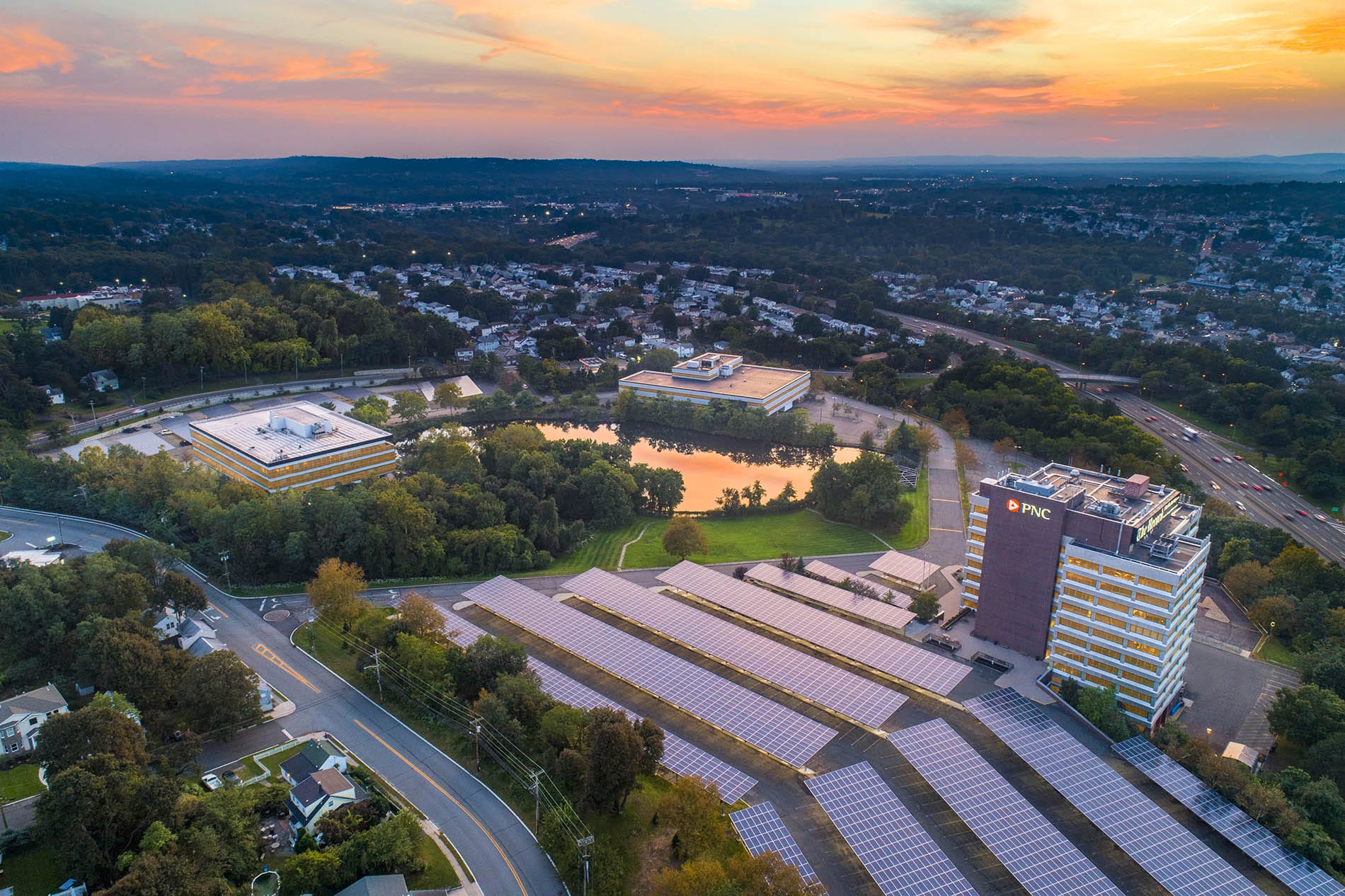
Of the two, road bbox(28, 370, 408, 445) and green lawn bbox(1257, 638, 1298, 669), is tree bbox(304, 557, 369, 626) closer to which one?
road bbox(28, 370, 408, 445)

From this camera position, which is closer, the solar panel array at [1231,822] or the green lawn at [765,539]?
the solar panel array at [1231,822]

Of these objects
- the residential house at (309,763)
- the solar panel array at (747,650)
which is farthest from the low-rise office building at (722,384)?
the residential house at (309,763)

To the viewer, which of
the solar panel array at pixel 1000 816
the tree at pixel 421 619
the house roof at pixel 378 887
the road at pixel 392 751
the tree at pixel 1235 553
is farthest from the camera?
the tree at pixel 1235 553

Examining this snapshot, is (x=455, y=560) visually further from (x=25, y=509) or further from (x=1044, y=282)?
(x=1044, y=282)

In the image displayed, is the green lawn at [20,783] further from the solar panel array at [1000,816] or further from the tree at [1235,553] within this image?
the tree at [1235,553]

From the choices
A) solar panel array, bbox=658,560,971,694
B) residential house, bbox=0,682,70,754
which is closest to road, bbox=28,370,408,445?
residential house, bbox=0,682,70,754

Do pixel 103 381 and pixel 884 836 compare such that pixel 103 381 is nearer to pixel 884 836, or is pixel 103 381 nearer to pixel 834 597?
pixel 834 597

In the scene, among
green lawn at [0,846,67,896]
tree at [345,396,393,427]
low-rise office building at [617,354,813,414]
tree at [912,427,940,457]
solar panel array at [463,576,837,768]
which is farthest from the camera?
low-rise office building at [617,354,813,414]
